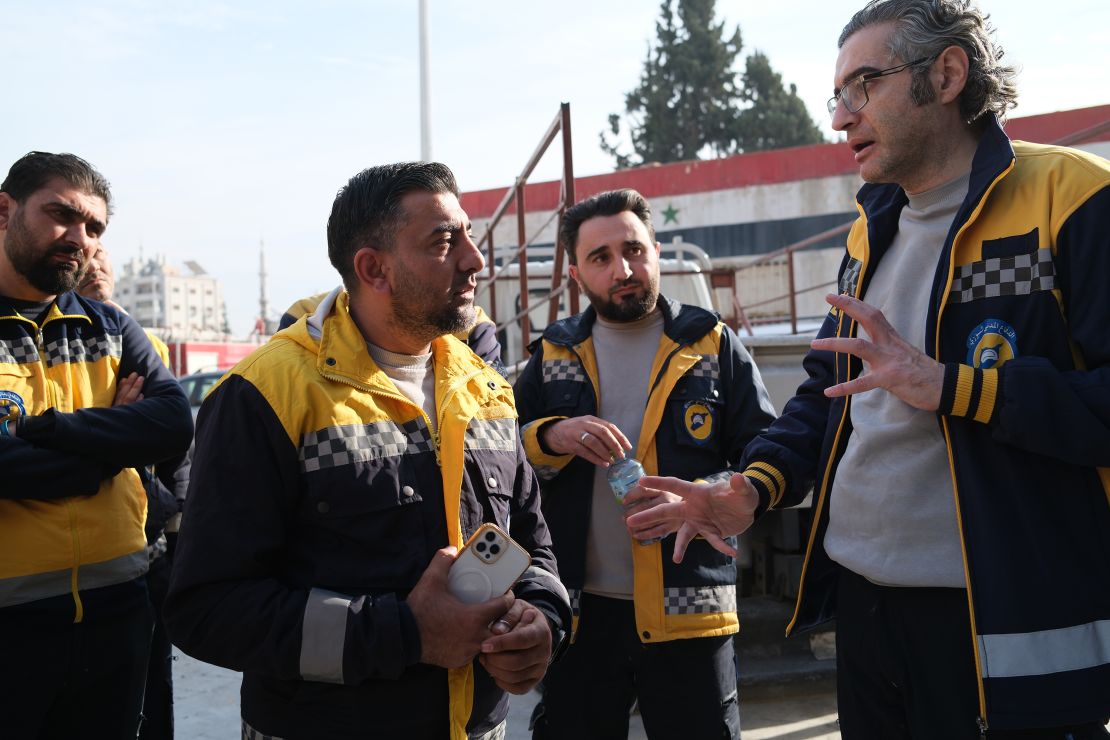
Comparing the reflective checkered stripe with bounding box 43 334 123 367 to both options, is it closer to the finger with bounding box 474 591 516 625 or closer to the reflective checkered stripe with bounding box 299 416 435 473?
the reflective checkered stripe with bounding box 299 416 435 473

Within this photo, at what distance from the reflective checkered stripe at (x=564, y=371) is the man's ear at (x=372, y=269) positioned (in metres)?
1.18

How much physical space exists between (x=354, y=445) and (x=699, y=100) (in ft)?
123

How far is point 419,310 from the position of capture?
6.45 feet

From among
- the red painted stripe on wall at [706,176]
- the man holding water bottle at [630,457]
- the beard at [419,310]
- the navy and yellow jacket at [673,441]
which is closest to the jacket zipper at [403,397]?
the beard at [419,310]

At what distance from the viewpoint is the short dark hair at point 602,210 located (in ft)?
10.5

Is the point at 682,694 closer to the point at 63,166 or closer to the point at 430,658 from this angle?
the point at 430,658

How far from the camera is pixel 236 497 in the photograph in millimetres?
1670

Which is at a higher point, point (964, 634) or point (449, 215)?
point (449, 215)

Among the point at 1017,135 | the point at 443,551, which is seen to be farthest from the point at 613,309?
the point at 1017,135

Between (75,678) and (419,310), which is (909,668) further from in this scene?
(75,678)

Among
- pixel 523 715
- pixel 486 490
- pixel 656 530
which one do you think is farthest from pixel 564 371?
pixel 523 715

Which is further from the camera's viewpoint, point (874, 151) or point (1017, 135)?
point (1017, 135)

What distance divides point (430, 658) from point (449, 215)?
996 millimetres

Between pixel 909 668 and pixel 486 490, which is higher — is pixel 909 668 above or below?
below
